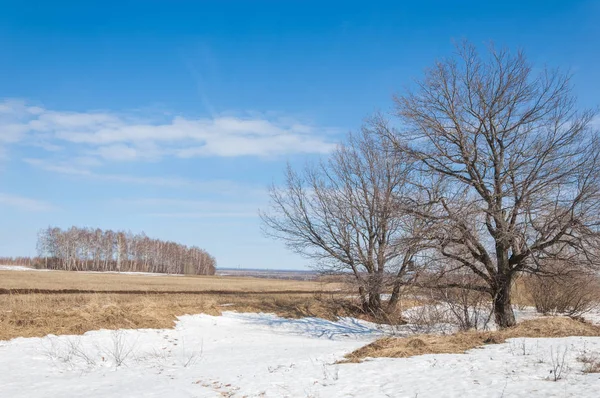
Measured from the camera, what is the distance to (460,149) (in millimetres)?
17406

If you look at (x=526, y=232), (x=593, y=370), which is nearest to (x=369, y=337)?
(x=526, y=232)

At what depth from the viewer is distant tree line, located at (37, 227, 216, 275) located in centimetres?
11762

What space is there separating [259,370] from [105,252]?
405ft

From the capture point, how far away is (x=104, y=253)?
122 metres

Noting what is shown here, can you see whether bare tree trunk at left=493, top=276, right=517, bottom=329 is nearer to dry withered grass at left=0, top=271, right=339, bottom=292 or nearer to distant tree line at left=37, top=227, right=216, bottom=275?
dry withered grass at left=0, top=271, right=339, bottom=292

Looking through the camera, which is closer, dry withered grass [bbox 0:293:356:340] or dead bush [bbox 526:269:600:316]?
dry withered grass [bbox 0:293:356:340]

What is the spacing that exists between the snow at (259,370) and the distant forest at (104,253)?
11292 cm

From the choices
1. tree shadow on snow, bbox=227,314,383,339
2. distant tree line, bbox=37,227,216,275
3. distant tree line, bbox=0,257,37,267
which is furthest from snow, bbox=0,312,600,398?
distant tree line, bbox=0,257,37,267

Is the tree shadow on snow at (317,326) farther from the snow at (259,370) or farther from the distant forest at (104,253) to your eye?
the distant forest at (104,253)

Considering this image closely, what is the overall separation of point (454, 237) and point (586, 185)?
179 inches

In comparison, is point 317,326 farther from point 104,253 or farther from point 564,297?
point 104,253

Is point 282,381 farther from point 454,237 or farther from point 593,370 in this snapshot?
point 454,237

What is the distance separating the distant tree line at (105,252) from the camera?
118 meters

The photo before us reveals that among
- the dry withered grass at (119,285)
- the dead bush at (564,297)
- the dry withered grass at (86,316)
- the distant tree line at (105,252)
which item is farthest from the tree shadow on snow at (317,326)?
the distant tree line at (105,252)
